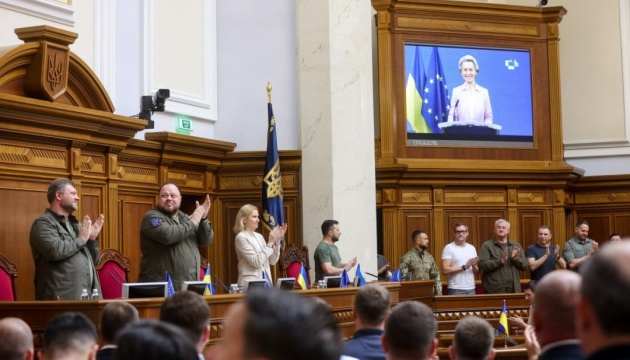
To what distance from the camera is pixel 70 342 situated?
10.8 ft

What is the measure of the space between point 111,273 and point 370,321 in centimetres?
404

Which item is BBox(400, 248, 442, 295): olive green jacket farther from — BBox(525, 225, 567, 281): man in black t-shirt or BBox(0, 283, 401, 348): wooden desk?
BBox(0, 283, 401, 348): wooden desk

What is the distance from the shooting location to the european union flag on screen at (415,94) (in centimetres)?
1479

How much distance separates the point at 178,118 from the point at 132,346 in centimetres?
1022


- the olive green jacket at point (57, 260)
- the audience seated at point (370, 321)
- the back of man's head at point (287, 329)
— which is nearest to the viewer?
the back of man's head at point (287, 329)

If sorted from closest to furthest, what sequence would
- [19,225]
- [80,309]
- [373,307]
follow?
[373,307], [80,309], [19,225]

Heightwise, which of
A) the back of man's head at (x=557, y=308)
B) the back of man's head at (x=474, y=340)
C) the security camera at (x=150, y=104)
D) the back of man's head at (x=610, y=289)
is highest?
the security camera at (x=150, y=104)

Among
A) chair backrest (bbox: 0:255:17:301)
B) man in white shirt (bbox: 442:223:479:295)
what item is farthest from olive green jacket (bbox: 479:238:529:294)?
chair backrest (bbox: 0:255:17:301)

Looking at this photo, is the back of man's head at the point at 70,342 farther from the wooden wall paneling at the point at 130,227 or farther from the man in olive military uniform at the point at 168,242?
the wooden wall paneling at the point at 130,227

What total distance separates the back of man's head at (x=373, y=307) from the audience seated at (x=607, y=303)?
2706mm

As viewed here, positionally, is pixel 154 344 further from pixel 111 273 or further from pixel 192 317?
pixel 111 273

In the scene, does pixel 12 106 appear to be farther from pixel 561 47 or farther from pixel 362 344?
pixel 561 47

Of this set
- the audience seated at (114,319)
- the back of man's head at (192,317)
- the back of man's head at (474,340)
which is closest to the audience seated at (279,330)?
the back of man's head at (192,317)

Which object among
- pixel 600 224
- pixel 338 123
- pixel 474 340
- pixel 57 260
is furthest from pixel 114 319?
pixel 600 224
